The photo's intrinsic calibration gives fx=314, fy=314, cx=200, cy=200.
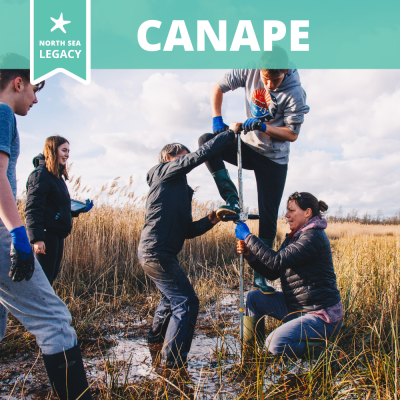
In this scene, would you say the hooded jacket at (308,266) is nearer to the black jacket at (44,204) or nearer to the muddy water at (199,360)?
the muddy water at (199,360)

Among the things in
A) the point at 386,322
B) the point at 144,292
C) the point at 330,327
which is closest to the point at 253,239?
the point at 330,327

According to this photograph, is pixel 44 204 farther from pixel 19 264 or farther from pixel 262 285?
pixel 262 285

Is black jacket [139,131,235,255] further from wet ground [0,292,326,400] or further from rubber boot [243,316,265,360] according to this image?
rubber boot [243,316,265,360]

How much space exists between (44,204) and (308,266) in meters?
2.46

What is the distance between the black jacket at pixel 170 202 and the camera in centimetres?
258

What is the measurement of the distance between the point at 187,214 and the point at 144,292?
6.88ft

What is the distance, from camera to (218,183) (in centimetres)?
293

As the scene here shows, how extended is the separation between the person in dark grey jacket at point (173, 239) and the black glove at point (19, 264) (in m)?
1.14

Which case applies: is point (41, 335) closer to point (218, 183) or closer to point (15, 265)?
point (15, 265)

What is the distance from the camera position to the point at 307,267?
2.47 meters

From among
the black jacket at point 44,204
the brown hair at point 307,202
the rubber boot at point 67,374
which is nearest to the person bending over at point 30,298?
Result: the rubber boot at point 67,374

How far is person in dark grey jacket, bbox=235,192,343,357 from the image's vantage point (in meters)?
2.32

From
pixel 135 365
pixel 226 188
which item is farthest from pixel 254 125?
pixel 135 365

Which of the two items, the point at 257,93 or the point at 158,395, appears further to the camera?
the point at 257,93
